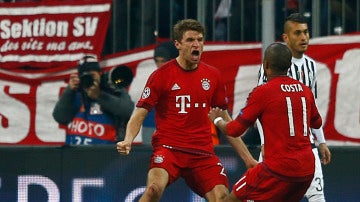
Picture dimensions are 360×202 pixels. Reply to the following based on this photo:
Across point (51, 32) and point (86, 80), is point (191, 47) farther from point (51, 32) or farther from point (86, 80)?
point (51, 32)

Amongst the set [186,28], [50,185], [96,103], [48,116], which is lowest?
[50,185]

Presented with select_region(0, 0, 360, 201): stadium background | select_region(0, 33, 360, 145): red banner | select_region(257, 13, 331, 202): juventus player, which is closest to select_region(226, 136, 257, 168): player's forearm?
select_region(257, 13, 331, 202): juventus player

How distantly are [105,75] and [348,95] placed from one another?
2690 mm

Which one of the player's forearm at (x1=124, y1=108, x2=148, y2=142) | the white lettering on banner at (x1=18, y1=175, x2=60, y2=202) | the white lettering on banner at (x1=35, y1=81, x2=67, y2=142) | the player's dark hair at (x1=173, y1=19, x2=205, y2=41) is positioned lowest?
the white lettering on banner at (x1=18, y1=175, x2=60, y2=202)

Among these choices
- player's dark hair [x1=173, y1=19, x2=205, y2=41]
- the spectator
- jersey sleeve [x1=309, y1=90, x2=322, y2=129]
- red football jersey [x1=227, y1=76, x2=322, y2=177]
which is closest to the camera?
red football jersey [x1=227, y1=76, x2=322, y2=177]

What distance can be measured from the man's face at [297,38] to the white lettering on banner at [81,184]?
8.16ft

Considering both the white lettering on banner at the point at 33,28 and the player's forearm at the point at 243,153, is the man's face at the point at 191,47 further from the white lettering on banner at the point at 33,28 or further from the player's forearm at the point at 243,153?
the white lettering on banner at the point at 33,28

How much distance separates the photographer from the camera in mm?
13352

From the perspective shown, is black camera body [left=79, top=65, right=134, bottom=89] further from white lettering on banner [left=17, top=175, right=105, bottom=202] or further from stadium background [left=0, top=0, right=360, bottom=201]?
white lettering on banner [left=17, top=175, right=105, bottom=202]

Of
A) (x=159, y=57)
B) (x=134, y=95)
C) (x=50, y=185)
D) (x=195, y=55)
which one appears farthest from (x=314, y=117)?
(x=134, y=95)

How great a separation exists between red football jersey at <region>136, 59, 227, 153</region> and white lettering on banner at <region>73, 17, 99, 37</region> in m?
3.55

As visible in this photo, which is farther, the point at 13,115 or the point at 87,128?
the point at 13,115

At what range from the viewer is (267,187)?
10.4 metres

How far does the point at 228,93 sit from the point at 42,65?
2148mm
